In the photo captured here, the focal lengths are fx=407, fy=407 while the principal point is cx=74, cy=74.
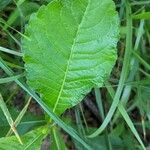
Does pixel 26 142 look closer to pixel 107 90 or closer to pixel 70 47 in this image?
pixel 70 47

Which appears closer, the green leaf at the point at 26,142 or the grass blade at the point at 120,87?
the green leaf at the point at 26,142

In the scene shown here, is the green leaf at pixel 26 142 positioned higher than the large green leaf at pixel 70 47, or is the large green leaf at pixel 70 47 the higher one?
the large green leaf at pixel 70 47

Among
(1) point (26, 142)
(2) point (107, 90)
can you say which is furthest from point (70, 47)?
(2) point (107, 90)

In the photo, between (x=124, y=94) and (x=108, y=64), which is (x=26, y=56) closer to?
(x=108, y=64)

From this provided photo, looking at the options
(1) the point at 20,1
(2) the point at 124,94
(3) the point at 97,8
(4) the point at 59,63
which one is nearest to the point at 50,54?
(4) the point at 59,63

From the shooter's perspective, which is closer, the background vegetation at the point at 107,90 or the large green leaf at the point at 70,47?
the large green leaf at the point at 70,47

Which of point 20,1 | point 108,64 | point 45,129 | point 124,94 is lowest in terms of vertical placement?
point 124,94

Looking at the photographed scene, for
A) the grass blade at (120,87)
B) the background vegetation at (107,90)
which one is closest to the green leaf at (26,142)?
the background vegetation at (107,90)

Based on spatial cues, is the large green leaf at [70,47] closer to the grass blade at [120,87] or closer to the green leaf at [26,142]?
the green leaf at [26,142]
